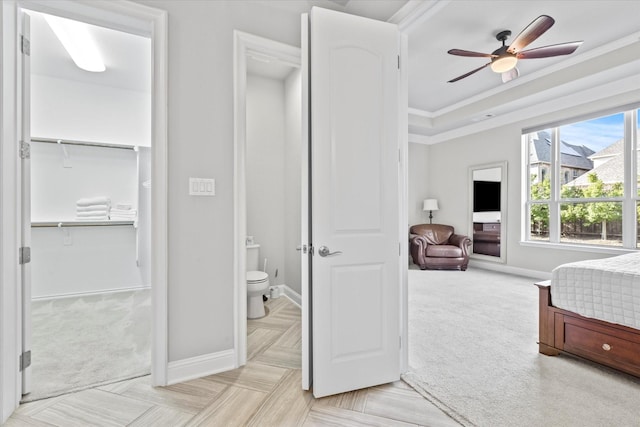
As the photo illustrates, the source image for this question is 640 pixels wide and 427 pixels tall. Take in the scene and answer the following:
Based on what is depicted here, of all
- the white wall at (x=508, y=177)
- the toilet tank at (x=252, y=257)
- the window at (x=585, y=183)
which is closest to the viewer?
the toilet tank at (x=252, y=257)

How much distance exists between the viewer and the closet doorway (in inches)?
122

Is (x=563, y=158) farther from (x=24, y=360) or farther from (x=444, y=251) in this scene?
(x=24, y=360)

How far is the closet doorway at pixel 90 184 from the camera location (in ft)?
10.2

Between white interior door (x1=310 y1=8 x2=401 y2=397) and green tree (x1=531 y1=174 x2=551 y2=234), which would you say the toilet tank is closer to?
white interior door (x1=310 y1=8 x2=401 y2=397)

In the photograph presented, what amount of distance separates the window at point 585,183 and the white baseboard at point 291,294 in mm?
4113

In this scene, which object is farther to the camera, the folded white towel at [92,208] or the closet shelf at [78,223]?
the folded white towel at [92,208]

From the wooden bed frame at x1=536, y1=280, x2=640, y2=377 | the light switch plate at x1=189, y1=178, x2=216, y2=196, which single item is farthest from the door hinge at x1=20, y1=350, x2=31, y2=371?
the wooden bed frame at x1=536, y1=280, x2=640, y2=377

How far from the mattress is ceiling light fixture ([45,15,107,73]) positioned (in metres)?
4.43

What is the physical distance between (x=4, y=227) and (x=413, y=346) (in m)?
2.72

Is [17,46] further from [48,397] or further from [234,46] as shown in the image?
[48,397]

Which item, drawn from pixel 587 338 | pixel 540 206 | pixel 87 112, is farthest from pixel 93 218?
pixel 540 206

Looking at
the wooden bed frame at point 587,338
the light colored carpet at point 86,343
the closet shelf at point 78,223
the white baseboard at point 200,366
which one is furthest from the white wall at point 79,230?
the wooden bed frame at point 587,338

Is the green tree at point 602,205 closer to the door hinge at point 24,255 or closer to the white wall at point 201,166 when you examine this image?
the white wall at point 201,166

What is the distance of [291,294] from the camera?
3.66 meters
